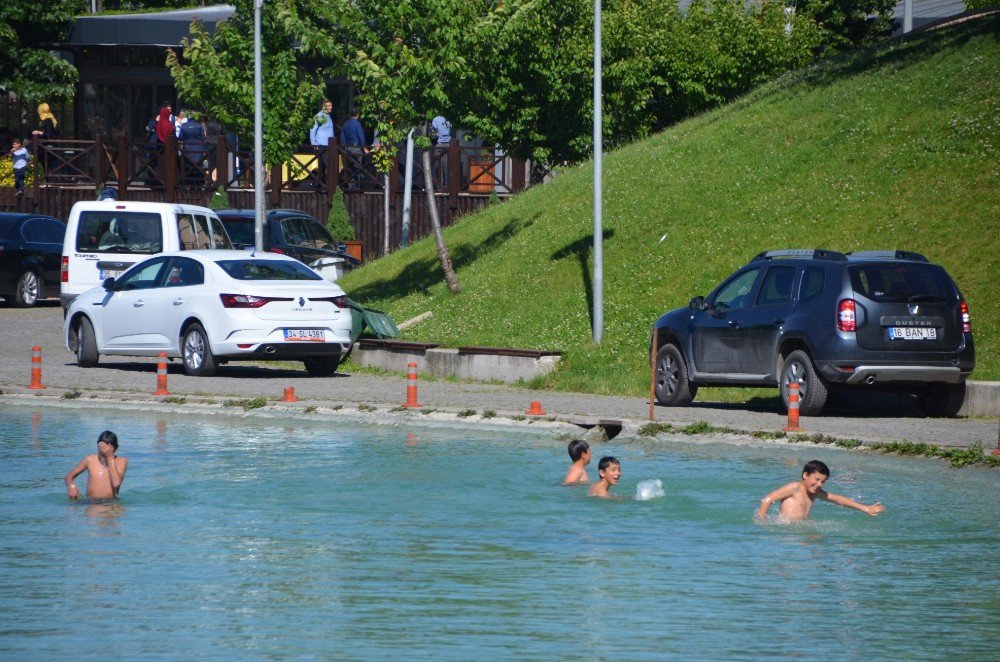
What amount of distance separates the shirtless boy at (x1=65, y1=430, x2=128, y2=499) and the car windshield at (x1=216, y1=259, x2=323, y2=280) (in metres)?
8.99

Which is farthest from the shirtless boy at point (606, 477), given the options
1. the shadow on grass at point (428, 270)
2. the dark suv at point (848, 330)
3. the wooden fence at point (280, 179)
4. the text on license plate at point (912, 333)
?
the wooden fence at point (280, 179)

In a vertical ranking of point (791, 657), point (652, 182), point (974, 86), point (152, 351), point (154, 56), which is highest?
point (154, 56)

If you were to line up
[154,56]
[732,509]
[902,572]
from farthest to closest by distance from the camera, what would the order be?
[154,56] → [732,509] → [902,572]

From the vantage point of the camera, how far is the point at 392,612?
9.38 m

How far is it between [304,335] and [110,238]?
651 cm

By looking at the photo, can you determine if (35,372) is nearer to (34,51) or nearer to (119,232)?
(119,232)

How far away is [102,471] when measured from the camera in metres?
13.3

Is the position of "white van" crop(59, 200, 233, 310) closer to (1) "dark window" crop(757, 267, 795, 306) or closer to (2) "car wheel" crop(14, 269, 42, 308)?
(2) "car wheel" crop(14, 269, 42, 308)

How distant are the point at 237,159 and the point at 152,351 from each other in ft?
67.7

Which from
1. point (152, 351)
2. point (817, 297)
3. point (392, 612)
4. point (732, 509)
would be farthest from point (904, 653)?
point (152, 351)

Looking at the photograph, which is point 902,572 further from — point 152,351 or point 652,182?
point 652,182

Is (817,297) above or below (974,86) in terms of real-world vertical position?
below

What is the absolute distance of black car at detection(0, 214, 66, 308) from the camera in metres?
33.2

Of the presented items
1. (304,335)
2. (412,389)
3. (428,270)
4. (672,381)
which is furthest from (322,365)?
(428,270)
